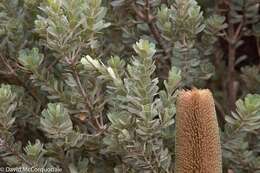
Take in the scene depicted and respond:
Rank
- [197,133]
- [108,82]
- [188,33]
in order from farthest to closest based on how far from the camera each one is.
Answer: [188,33], [108,82], [197,133]

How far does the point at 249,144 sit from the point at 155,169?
17.0 inches

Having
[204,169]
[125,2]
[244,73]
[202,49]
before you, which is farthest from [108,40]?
[204,169]

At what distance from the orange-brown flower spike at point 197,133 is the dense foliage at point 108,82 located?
0.11m

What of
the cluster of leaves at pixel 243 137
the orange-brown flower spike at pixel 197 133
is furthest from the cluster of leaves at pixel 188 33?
the orange-brown flower spike at pixel 197 133

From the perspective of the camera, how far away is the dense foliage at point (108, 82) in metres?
1.48

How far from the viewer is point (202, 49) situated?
1957 millimetres

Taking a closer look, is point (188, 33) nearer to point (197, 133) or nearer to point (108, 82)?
point (108, 82)

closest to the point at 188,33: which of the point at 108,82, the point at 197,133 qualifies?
the point at 108,82

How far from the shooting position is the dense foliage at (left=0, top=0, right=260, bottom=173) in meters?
1.48

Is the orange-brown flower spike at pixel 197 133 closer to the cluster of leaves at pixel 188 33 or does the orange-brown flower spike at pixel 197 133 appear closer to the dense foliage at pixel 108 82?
the dense foliage at pixel 108 82

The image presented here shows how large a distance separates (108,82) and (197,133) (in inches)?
13.4

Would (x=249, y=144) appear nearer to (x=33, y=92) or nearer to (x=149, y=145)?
(x=149, y=145)

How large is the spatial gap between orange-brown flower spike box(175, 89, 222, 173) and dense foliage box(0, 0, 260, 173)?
115mm

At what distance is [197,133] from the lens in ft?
4.41
